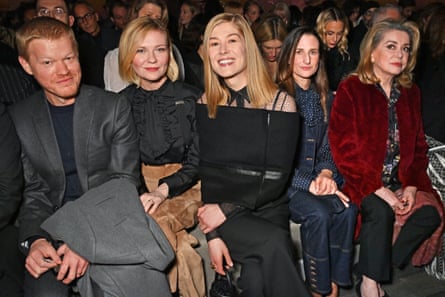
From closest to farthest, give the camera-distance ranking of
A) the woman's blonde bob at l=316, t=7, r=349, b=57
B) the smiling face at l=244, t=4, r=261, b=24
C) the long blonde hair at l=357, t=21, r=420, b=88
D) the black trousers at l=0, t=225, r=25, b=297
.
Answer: the black trousers at l=0, t=225, r=25, b=297 < the long blonde hair at l=357, t=21, r=420, b=88 < the woman's blonde bob at l=316, t=7, r=349, b=57 < the smiling face at l=244, t=4, r=261, b=24

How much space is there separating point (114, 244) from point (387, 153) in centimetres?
176

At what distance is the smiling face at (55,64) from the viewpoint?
233 centimetres

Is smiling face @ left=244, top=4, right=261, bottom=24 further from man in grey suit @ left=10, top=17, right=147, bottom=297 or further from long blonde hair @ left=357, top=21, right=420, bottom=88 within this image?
man in grey suit @ left=10, top=17, right=147, bottom=297

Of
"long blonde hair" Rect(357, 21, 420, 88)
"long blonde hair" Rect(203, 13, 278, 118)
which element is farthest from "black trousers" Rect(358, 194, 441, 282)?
"long blonde hair" Rect(203, 13, 278, 118)

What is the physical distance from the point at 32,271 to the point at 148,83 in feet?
4.08

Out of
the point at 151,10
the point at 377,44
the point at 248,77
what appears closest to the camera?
the point at 248,77

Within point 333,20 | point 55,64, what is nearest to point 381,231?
point 55,64

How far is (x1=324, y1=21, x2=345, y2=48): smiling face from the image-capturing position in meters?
4.64

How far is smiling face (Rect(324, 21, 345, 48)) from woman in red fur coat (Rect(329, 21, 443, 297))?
163 centimetres

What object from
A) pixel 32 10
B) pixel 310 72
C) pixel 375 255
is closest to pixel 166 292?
pixel 375 255

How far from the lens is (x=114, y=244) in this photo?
2.11 metres

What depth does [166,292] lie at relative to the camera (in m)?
2.23

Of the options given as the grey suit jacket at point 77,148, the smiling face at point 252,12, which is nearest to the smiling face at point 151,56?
the grey suit jacket at point 77,148

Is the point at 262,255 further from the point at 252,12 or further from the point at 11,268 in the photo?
the point at 252,12
